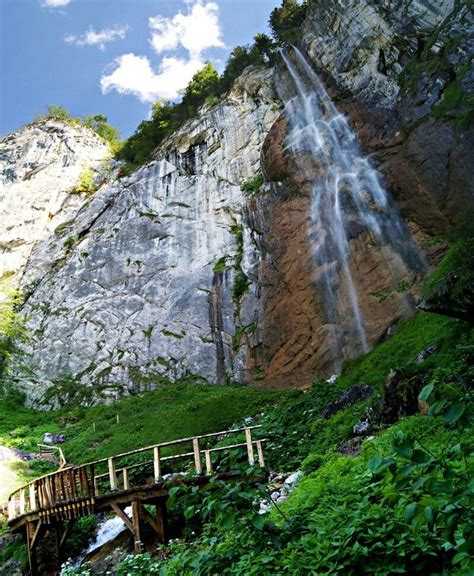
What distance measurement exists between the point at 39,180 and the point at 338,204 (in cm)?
2996

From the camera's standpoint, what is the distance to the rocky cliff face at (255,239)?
21250 millimetres

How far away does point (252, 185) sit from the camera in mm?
31156

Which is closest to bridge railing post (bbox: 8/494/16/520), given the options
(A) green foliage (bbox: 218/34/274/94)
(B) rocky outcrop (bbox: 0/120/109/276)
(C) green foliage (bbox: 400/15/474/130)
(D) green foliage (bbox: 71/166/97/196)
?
(C) green foliage (bbox: 400/15/474/130)

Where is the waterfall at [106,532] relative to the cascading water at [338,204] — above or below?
below

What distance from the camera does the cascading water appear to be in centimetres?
2167

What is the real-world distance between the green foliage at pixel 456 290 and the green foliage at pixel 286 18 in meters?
31.1

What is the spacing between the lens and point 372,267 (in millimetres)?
21922

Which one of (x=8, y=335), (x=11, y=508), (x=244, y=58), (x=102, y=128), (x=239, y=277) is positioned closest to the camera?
(x=11, y=508)

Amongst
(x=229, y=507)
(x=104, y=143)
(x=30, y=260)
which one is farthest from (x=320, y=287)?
(x=104, y=143)

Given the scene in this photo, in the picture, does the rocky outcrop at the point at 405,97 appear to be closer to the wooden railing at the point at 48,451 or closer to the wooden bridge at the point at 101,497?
the wooden bridge at the point at 101,497

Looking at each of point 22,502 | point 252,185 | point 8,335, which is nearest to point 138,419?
point 22,502

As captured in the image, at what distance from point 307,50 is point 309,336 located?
19.5 metres

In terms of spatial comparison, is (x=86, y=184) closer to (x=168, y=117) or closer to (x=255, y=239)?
(x=168, y=117)

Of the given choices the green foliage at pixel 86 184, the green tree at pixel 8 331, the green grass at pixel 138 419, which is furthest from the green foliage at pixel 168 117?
the green grass at pixel 138 419
